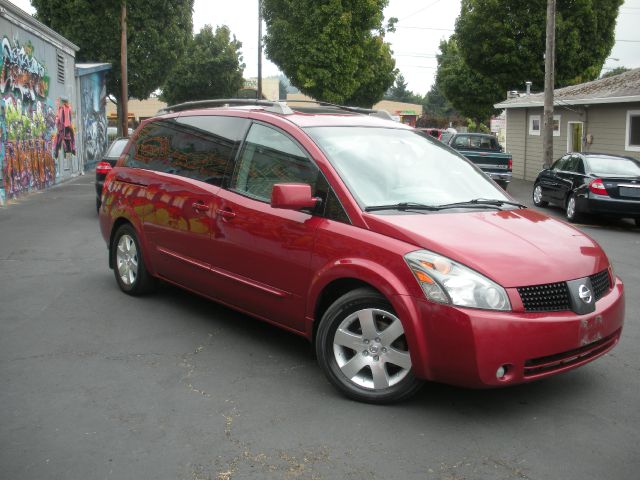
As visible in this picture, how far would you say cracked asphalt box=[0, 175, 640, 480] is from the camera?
367cm

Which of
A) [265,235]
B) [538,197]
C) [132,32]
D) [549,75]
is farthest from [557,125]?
[265,235]

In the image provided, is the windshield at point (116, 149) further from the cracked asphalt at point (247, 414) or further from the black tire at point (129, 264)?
the cracked asphalt at point (247, 414)

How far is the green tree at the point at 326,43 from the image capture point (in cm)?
4278

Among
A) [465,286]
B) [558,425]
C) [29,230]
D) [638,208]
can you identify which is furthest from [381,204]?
[638,208]

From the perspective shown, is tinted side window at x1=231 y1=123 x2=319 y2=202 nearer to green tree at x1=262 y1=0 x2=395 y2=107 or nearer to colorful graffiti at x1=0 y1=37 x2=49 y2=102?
colorful graffiti at x1=0 y1=37 x2=49 y2=102

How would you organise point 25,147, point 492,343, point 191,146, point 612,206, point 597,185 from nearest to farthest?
point 492,343 < point 191,146 < point 612,206 < point 597,185 < point 25,147

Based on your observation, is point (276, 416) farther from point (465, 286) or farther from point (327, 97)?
point (327, 97)

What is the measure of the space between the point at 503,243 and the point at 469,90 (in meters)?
41.8

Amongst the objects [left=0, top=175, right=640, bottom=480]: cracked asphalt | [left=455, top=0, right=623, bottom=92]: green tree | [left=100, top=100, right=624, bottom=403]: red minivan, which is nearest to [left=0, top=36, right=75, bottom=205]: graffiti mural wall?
[left=0, top=175, right=640, bottom=480]: cracked asphalt

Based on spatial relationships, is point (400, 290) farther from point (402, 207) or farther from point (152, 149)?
point (152, 149)

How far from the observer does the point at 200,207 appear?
19.2 ft

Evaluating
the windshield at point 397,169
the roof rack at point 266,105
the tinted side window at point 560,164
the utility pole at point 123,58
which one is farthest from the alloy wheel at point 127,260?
the utility pole at point 123,58

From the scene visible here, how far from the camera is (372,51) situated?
45500mm

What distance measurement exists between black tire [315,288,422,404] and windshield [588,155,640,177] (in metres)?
11.5
